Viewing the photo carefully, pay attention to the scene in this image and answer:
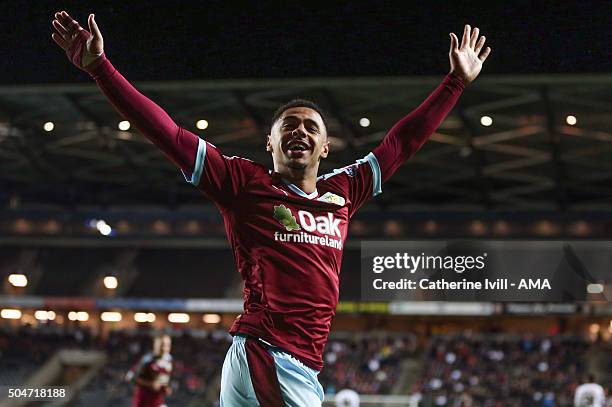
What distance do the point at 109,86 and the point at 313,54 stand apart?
4.91m

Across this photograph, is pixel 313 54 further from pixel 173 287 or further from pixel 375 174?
pixel 173 287

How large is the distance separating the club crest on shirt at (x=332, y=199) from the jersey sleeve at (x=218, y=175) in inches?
10.0

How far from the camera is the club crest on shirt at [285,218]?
2.99 meters

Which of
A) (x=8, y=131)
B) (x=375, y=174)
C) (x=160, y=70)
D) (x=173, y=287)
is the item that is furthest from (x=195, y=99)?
(x=375, y=174)

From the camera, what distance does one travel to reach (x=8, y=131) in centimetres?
2444

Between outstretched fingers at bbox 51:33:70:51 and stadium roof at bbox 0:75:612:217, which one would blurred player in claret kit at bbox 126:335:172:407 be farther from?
outstretched fingers at bbox 51:33:70:51

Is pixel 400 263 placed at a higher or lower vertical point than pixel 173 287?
lower

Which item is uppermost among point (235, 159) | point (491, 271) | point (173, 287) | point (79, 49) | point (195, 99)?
point (195, 99)

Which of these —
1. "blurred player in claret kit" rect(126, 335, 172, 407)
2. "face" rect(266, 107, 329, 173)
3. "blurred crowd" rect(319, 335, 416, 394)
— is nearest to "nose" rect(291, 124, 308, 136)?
"face" rect(266, 107, 329, 173)

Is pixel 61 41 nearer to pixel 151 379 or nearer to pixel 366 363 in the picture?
pixel 151 379

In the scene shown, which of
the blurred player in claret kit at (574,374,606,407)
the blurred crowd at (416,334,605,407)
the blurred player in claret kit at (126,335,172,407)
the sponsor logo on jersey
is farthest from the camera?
the blurred crowd at (416,334,605,407)

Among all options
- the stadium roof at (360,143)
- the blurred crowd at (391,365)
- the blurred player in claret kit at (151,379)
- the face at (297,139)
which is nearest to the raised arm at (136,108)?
the face at (297,139)

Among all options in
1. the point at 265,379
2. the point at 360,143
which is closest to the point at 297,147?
the point at 265,379

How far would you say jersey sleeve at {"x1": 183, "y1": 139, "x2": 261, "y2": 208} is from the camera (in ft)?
9.71
